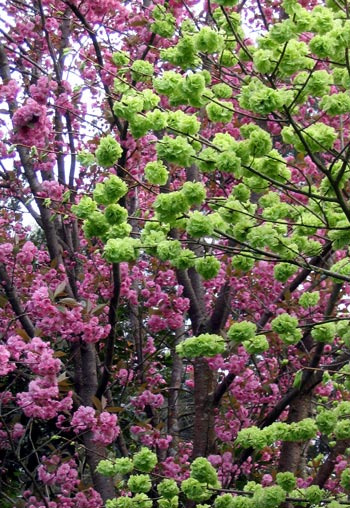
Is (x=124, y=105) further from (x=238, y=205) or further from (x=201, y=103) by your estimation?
(x=238, y=205)

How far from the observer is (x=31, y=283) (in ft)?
18.8

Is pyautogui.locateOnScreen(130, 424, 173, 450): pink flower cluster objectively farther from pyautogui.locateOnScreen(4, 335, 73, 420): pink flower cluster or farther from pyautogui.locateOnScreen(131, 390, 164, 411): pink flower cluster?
pyautogui.locateOnScreen(4, 335, 73, 420): pink flower cluster

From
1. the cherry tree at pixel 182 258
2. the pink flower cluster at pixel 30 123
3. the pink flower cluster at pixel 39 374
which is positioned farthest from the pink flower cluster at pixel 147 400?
the pink flower cluster at pixel 30 123

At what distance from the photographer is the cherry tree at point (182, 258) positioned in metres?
3.17

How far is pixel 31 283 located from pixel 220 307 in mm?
1377

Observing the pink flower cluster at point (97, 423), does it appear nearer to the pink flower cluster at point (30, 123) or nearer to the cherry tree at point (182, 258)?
the cherry tree at point (182, 258)

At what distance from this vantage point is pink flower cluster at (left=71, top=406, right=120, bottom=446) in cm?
487

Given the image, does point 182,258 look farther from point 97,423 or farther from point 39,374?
point 97,423

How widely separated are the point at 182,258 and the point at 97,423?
1.94m

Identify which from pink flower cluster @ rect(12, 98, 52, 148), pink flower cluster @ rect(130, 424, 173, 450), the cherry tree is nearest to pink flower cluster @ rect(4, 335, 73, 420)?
the cherry tree

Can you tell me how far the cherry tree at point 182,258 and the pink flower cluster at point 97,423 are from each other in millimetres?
10

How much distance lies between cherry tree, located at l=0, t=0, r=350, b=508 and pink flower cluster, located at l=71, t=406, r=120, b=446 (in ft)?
0.03

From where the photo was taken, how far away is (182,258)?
3369mm

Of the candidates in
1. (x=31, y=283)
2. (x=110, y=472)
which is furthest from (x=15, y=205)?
(x=110, y=472)
